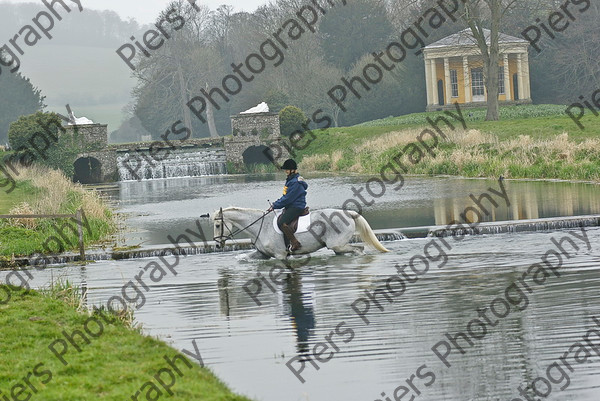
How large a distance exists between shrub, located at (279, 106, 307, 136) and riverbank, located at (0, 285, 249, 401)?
48454mm

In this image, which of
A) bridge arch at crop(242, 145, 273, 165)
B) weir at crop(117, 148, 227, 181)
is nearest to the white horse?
weir at crop(117, 148, 227, 181)

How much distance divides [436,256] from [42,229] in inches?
406

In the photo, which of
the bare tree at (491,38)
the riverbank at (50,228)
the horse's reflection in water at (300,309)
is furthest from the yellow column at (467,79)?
the horse's reflection in water at (300,309)

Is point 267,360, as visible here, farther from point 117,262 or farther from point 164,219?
point 164,219

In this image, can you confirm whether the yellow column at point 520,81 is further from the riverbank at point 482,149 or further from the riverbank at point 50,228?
the riverbank at point 50,228

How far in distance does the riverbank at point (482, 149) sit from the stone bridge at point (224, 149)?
8.87ft

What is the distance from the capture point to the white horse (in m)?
19.4

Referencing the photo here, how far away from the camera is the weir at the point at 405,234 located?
2178cm

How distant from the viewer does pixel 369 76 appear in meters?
75.0

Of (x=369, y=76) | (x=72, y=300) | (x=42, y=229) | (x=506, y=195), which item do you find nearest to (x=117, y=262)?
(x=42, y=229)

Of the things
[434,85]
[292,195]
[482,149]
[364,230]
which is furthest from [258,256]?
[434,85]

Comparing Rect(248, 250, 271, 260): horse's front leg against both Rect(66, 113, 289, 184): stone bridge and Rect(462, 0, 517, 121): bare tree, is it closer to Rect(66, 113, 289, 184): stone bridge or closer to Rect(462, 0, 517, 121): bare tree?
Rect(462, 0, 517, 121): bare tree

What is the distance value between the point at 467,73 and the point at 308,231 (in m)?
55.7

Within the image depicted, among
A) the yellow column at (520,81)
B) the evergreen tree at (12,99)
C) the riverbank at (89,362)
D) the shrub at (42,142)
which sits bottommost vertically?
the riverbank at (89,362)
